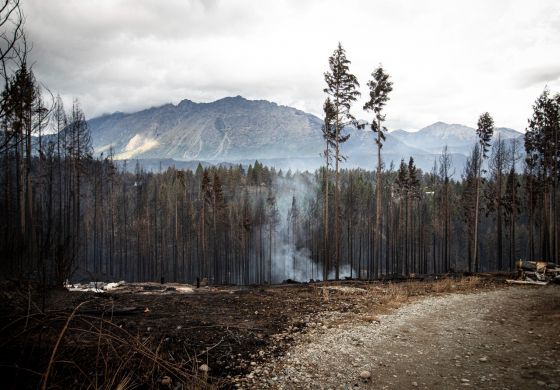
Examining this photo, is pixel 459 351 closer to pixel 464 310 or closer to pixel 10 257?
pixel 464 310

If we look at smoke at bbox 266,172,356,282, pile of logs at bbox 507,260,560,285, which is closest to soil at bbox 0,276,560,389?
pile of logs at bbox 507,260,560,285

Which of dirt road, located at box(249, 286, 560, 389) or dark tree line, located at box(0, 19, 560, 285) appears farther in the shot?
dark tree line, located at box(0, 19, 560, 285)

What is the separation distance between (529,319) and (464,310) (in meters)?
2.10

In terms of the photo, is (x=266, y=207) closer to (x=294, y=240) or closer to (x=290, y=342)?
(x=294, y=240)

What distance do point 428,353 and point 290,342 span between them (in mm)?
3419

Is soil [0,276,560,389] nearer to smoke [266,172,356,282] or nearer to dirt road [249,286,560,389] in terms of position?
dirt road [249,286,560,389]

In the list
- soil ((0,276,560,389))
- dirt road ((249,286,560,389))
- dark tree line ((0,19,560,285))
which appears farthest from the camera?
dark tree line ((0,19,560,285))

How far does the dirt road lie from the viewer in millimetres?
5837

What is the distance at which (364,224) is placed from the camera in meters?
72.3

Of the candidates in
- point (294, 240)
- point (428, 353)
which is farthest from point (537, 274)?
point (294, 240)

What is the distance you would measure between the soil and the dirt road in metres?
0.03

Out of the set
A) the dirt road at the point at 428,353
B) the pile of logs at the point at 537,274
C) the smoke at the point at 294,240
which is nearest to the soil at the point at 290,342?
the dirt road at the point at 428,353

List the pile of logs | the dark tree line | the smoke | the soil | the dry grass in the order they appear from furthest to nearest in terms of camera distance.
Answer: the smoke, the pile of logs, the dark tree line, the soil, the dry grass

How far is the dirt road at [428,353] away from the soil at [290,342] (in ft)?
0.10
